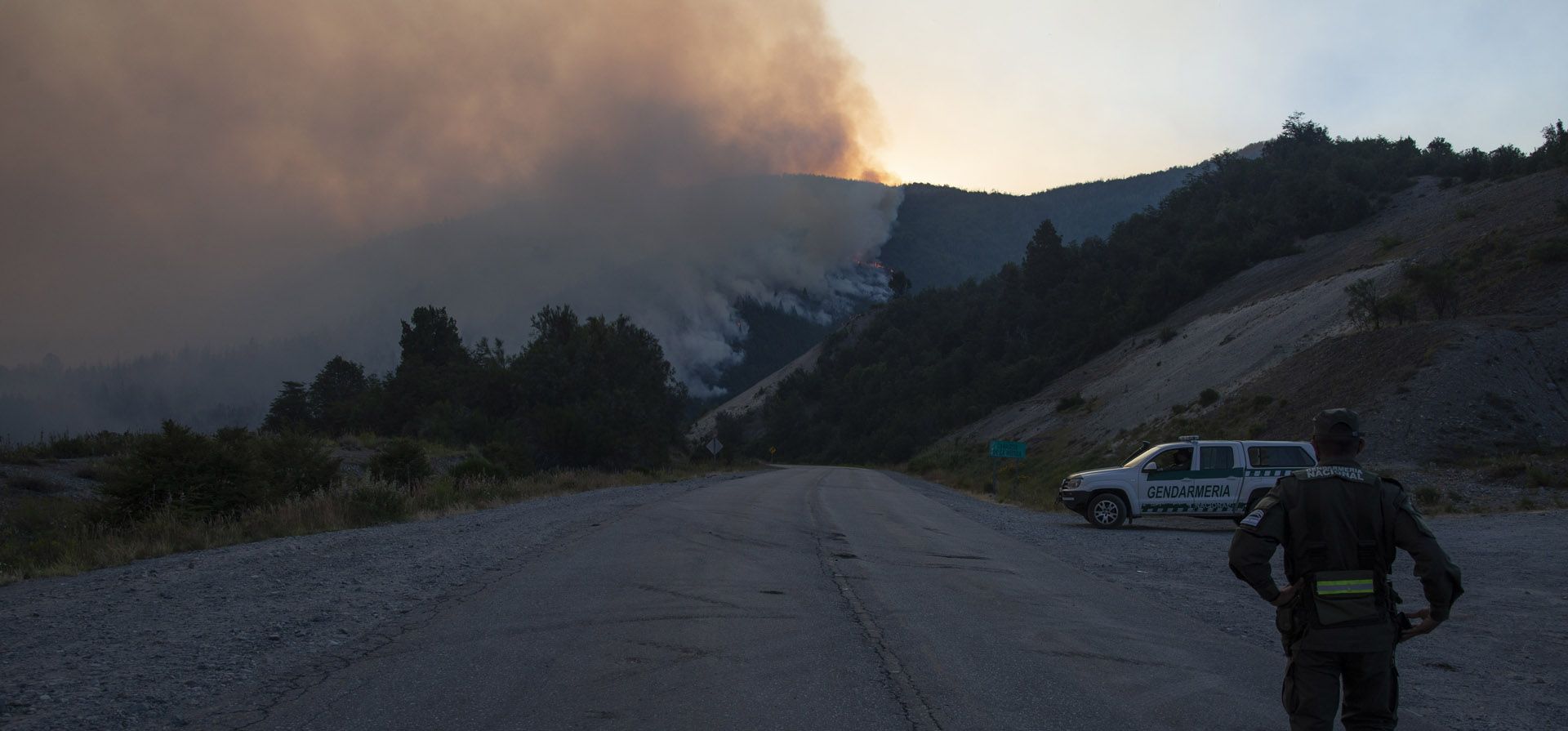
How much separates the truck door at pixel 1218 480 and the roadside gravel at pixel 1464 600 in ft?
2.07

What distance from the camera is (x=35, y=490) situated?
24922 millimetres

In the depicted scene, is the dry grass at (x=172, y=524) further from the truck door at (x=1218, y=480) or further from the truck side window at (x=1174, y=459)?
the truck door at (x=1218, y=480)

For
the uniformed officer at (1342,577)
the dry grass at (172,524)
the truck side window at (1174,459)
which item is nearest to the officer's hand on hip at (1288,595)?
the uniformed officer at (1342,577)

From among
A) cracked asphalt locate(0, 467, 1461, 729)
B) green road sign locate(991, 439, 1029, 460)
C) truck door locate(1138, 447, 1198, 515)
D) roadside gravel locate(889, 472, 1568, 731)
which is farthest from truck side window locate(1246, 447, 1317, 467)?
green road sign locate(991, 439, 1029, 460)

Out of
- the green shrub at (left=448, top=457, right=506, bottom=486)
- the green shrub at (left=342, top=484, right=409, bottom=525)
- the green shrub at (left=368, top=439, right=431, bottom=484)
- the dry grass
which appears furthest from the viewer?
the green shrub at (left=448, top=457, right=506, bottom=486)

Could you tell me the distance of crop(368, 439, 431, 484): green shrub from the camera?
96.8 ft

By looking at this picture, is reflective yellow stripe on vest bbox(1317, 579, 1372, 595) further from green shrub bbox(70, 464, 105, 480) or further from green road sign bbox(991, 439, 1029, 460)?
green shrub bbox(70, 464, 105, 480)

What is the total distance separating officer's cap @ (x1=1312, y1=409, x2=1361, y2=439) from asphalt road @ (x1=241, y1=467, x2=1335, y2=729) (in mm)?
1974

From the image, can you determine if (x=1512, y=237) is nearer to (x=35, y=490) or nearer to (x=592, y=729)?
(x=592, y=729)

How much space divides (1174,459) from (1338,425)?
1634 centimetres

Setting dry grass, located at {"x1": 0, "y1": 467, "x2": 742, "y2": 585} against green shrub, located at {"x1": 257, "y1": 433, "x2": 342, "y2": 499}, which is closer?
dry grass, located at {"x1": 0, "y1": 467, "x2": 742, "y2": 585}

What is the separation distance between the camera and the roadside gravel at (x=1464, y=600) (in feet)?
21.3

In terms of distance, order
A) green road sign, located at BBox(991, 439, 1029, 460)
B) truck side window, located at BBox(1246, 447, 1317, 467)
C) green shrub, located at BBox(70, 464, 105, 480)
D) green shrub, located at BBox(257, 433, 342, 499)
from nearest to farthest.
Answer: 1. truck side window, located at BBox(1246, 447, 1317, 467)
2. green shrub, located at BBox(257, 433, 342, 499)
3. green shrub, located at BBox(70, 464, 105, 480)
4. green road sign, located at BBox(991, 439, 1029, 460)

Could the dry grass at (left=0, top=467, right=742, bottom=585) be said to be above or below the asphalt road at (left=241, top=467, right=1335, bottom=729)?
above
